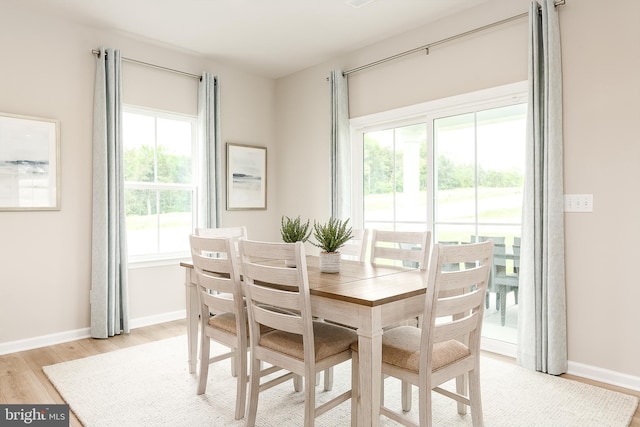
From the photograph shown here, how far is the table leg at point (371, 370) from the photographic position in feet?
5.78

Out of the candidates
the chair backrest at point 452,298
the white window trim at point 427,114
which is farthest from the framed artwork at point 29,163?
the chair backrest at point 452,298

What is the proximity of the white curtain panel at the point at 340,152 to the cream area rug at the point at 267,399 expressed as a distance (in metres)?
1.70

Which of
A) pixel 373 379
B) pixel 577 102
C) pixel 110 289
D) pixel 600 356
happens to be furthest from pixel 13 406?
pixel 577 102

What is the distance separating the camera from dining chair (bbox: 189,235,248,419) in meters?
2.25

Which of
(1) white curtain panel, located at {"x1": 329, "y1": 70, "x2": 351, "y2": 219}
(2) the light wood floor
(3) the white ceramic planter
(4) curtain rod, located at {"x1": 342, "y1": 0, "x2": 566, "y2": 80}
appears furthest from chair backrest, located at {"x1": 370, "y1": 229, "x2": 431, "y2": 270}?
(4) curtain rod, located at {"x1": 342, "y1": 0, "x2": 566, "y2": 80}

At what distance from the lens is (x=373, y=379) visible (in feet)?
5.83

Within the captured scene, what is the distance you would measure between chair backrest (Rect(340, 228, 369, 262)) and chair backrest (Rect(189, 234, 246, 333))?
990 mm

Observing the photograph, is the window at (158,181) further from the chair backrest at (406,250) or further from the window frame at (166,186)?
the chair backrest at (406,250)

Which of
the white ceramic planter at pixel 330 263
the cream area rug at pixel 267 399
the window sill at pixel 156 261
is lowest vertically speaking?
the cream area rug at pixel 267 399

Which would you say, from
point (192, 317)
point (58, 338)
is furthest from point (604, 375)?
point (58, 338)

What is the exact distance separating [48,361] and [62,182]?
56.6 inches

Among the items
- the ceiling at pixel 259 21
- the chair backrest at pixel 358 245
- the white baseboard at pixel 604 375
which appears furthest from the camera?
the ceiling at pixel 259 21

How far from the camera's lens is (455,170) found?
357 centimetres

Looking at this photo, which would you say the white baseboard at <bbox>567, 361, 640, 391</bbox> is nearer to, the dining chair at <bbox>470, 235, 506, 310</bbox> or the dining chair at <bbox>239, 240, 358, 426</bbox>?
the dining chair at <bbox>470, 235, 506, 310</bbox>
